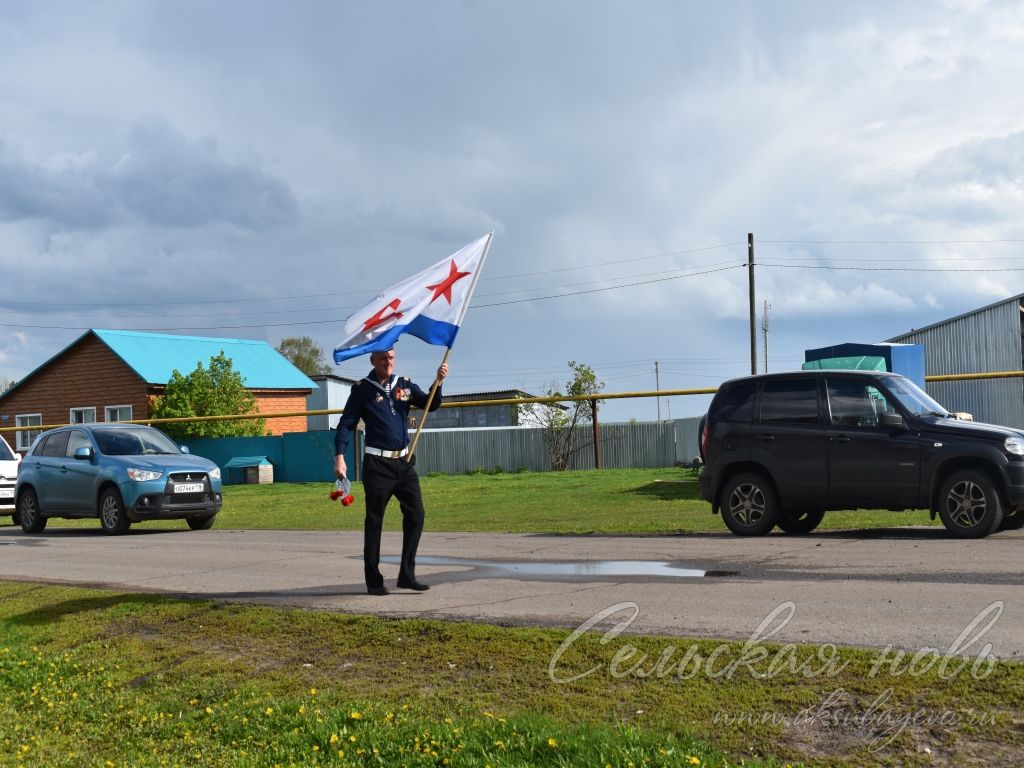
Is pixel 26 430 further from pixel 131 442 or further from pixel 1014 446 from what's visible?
pixel 1014 446

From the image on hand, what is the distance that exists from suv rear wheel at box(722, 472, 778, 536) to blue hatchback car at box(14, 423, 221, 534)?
9.17m

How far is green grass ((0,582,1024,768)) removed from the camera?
4.86m

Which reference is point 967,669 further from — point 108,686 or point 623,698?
point 108,686

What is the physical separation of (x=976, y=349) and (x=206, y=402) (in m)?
27.6

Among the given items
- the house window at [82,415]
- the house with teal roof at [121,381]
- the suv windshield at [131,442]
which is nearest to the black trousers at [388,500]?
the suv windshield at [131,442]

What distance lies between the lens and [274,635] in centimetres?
783

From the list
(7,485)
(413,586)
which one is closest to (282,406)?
(7,485)

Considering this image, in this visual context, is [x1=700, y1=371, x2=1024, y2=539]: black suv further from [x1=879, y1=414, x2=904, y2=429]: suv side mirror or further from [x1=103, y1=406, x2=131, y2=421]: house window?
[x1=103, y1=406, x2=131, y2=421]: house window

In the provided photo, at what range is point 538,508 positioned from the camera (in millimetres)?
20531

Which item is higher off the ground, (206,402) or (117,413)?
(206,402)

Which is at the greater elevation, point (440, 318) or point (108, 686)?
point (440, 318)

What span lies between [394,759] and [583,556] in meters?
6.57

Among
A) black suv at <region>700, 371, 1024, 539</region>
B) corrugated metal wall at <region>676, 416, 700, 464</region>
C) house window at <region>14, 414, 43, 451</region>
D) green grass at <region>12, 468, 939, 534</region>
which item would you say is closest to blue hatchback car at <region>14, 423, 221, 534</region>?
green grass at <region>12, 468, 939, 534</region>

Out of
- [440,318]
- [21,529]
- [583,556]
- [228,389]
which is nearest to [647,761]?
[440,318]
